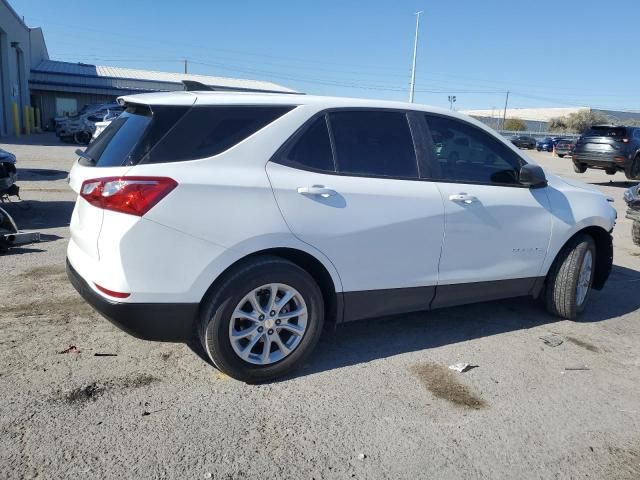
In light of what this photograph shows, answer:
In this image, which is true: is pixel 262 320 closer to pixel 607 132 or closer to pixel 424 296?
pixel 424 296

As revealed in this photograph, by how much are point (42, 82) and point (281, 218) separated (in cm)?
4697

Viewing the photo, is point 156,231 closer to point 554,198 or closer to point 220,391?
point 220,391

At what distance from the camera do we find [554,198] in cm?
470

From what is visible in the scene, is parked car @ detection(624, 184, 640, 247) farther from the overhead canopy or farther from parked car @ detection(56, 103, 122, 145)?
the overhead canopy

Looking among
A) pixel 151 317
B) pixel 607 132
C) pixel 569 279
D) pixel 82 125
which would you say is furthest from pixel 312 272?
pixel 82 125

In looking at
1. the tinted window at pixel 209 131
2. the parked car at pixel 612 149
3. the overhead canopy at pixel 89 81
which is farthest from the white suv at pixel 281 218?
the overhead canopy at pixel 89 81

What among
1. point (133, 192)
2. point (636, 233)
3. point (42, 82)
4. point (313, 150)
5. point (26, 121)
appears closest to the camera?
point (133, 192)

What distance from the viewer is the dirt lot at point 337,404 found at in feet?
9.07

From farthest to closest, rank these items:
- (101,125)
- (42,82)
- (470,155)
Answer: (42,82) → (101,125) → (470,155)

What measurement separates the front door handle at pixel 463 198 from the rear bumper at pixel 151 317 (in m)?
2.02

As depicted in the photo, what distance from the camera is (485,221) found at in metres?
4.23

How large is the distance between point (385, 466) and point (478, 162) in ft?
8.39

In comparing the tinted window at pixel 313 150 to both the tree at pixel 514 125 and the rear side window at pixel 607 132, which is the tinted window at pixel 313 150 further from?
the tree at pixel 514 125

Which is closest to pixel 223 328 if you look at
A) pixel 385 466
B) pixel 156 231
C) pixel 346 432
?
pixel 156 231
